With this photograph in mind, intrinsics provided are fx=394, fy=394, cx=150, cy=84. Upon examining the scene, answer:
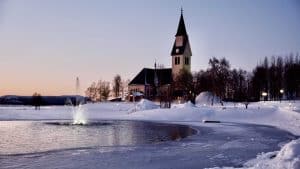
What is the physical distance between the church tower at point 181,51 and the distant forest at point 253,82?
406 inches

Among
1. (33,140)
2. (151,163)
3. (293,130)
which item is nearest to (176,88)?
(293,130)

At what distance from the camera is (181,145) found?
20203mm

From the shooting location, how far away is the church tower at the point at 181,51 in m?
109

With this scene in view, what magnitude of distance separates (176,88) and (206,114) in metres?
50.5

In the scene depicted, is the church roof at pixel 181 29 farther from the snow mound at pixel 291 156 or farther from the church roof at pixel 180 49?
the snow mound at pixel 291 156

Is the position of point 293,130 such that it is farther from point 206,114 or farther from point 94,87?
point 94,87

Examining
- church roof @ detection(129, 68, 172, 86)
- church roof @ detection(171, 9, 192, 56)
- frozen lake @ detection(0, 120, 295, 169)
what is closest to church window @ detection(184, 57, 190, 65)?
church roof @ detection(171, 9, 192, 56)

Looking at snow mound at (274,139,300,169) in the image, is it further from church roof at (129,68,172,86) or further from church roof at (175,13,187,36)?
church roof at (175,13,187,36)

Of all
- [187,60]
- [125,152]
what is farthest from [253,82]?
[125,152]

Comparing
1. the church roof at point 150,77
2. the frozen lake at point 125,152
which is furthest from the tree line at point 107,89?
the frozen lake at point 125,152

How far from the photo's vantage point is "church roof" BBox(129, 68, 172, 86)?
110506mm

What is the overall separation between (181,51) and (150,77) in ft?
37.9

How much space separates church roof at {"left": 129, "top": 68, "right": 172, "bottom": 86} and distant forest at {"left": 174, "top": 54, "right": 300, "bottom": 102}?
13343mm

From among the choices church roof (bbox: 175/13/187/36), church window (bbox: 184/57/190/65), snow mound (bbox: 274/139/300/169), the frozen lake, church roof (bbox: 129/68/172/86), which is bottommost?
the frozen lake
